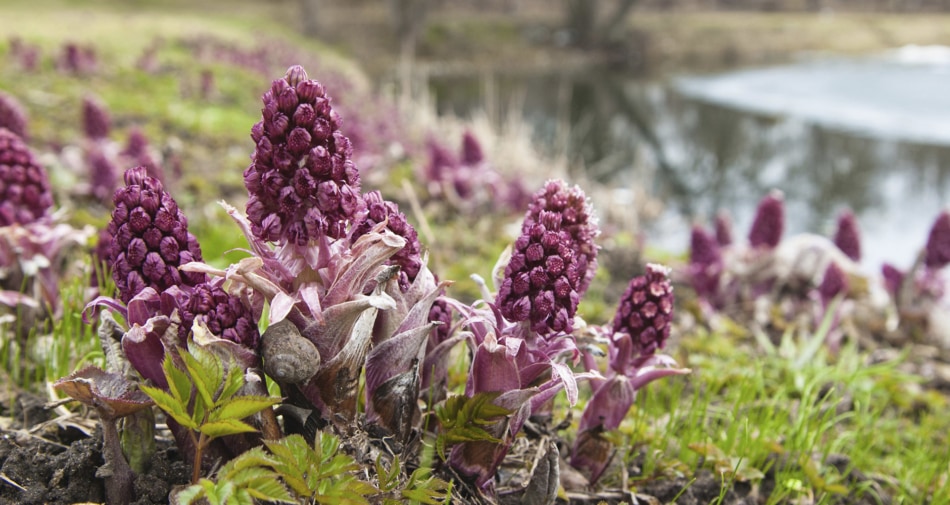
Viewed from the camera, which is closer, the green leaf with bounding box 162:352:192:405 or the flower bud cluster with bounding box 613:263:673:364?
the green leaf with bounding box 162:352:192:405

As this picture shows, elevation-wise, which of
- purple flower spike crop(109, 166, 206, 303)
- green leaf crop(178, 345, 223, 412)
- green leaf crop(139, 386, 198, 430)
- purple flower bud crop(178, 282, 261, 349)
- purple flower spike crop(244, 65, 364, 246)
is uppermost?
purple flower spike crop(244, 65, 364, 246)

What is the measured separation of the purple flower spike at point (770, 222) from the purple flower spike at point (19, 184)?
454 centimetres

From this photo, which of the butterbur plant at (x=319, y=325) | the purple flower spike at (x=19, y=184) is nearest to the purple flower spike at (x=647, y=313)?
the butterbur plant at (x=319, y=325)

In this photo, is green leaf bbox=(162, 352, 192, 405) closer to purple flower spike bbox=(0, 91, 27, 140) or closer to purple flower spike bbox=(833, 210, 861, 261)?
purple flower spike bbox=(0, 91, 27, 140)

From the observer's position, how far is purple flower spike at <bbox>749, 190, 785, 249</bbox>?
531 centimetres

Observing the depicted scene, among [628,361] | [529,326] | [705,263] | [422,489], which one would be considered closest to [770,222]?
[705,263]

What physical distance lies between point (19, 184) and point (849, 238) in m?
5.17

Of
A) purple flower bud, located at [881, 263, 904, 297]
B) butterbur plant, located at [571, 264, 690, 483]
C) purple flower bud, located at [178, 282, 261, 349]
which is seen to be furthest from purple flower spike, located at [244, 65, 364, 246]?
purple flower bud, located at [881, 263, 904, 297]

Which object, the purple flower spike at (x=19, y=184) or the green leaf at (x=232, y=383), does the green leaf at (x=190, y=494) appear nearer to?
the green leaf at (x=232, y=383)

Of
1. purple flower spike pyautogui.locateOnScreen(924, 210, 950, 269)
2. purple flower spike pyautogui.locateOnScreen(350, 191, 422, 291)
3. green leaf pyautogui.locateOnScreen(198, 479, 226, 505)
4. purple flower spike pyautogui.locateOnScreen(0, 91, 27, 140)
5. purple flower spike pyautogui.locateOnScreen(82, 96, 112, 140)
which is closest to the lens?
green leaf pyautogui.locateOnScreen(198, 479, 226, 505)

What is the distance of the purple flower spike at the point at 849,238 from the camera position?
209 inches

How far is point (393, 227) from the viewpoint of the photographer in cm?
181

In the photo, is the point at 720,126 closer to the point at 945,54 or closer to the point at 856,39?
the point at 945,54

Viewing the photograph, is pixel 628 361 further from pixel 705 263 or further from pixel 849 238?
pixel 849 238
